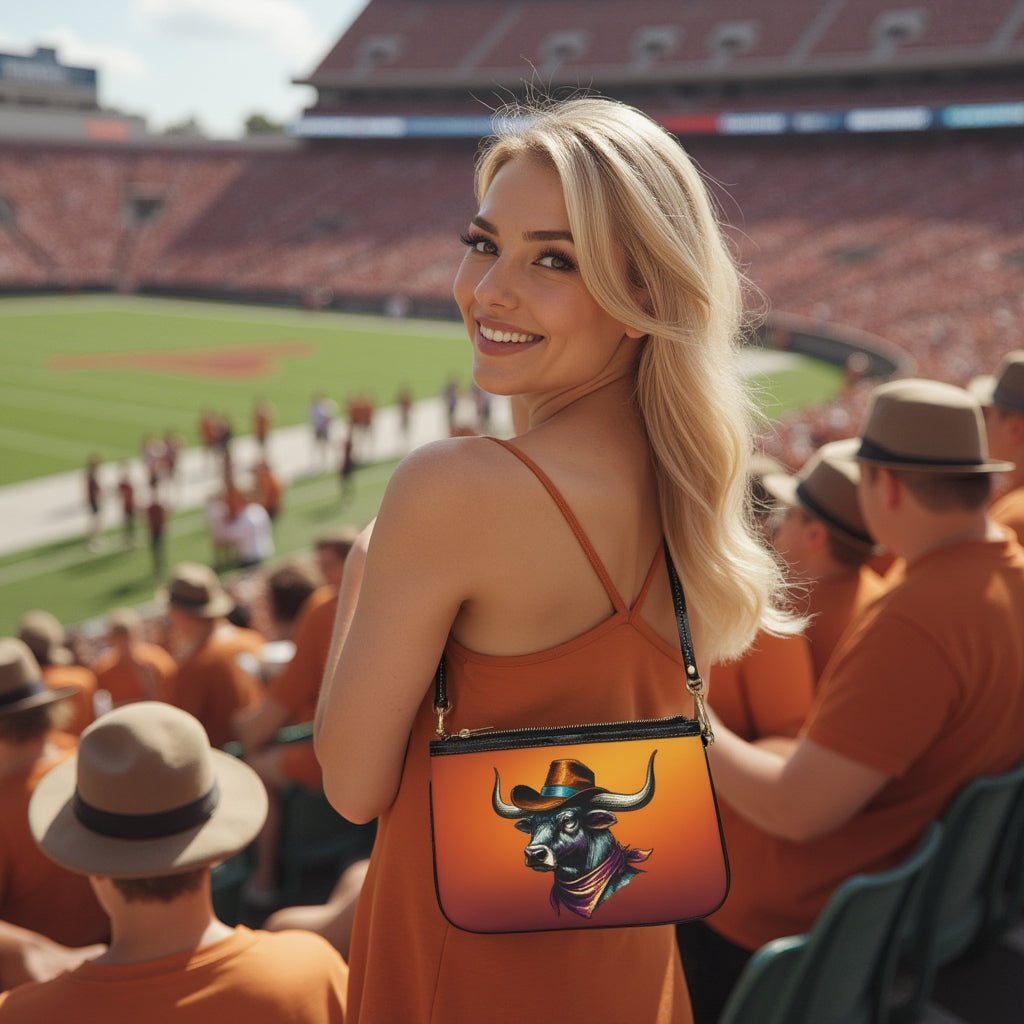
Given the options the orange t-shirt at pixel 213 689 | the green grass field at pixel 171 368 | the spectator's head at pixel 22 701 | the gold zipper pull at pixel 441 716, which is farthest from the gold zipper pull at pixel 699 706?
the green grass field at pixel 171 368

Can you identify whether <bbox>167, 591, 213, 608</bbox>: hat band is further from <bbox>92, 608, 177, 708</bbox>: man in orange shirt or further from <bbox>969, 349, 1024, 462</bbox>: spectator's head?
<bbox>969, 349, 1024, 462</bbox>: spectator's head

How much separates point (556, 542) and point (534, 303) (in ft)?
1.26

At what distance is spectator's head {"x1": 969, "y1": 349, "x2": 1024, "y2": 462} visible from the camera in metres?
4.26

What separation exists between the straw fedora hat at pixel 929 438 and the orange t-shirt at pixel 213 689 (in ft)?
11.8

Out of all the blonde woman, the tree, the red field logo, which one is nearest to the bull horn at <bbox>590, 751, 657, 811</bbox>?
the blonde woman

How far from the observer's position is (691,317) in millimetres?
1672

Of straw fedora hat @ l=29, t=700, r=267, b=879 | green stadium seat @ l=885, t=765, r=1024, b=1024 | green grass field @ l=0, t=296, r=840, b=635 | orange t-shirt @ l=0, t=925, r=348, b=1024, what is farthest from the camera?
green grass field @ l=0, t=296, r=840, b=635

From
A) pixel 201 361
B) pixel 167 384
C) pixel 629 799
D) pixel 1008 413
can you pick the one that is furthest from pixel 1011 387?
pixel 201 361

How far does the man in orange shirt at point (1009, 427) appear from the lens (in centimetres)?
420

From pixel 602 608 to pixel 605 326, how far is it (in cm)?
44

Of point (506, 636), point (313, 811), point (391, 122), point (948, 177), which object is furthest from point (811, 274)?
point (506, 636)

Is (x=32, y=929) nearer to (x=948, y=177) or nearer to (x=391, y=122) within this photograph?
(x=948, y=177)

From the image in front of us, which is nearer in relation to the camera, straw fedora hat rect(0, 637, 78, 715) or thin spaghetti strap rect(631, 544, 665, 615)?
thin spaghetti strap rect(631, 544, 665, 615)

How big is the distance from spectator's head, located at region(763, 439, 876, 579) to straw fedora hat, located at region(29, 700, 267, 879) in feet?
6.14
